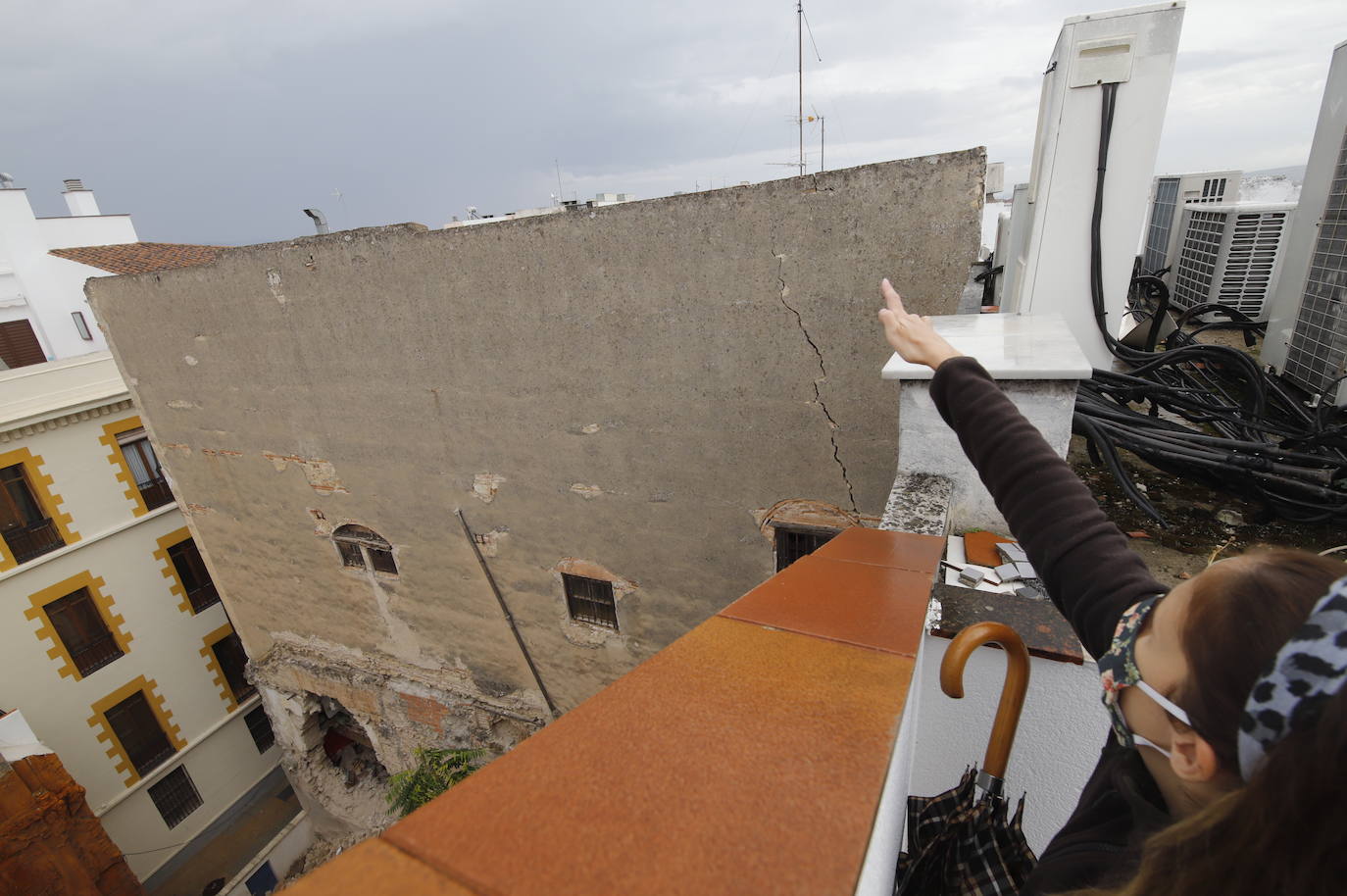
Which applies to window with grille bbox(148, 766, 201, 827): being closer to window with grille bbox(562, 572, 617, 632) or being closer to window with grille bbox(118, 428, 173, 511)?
window with grille bbox(118, 428, 173, 511)

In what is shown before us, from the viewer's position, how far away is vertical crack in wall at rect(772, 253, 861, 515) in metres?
3.97

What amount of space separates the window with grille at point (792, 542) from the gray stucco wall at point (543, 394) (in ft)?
0.55

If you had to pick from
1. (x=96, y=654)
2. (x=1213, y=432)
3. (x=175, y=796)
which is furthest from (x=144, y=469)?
(x=1213, y=432)

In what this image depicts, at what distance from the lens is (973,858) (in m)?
1.11

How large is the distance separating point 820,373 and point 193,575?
41.6 feet

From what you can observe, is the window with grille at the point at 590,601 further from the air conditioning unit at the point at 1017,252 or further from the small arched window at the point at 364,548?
the air conditioning unit at the point at 1017,252

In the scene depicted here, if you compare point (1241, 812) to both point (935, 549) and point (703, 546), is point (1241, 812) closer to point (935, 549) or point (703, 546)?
point (935, 549)

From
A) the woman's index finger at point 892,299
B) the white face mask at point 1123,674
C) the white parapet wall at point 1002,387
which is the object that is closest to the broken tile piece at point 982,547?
the white parapet wall at point 1002,387

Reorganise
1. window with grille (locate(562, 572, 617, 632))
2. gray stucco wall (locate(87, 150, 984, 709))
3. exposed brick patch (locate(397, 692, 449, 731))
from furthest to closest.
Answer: exposed brick patch (locate(397, 692, 449, 731)) → window with grille (locate(562, 572, 617, 632)) → gray stucco wall (locate(87, 150, 984, 709))

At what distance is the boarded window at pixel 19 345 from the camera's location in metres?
13.6

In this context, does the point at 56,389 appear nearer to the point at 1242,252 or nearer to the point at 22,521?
the point at 22,521

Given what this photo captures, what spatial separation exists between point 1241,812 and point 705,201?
396 centimetres

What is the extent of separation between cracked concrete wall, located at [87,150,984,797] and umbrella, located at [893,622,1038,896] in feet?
9.66

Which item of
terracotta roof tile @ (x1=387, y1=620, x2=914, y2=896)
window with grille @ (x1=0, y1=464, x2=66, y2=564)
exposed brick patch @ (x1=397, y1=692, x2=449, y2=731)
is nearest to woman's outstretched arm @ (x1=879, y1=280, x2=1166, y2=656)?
terracotta roof tile @ (x1=387, y1=620, x2=914, y2=896)
